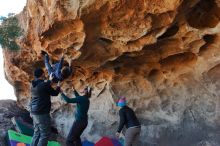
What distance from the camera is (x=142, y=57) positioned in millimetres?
8797

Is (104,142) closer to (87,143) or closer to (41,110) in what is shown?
(87,143)

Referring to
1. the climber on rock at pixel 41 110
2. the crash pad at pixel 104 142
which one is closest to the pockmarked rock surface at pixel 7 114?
the crash pad at pixel 104 142

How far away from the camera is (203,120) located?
8.71 metres

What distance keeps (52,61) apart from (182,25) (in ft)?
10.1

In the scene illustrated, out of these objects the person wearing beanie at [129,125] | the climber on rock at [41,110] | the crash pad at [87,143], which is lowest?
the crash pad at [87,143]

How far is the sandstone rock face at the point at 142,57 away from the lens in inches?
294

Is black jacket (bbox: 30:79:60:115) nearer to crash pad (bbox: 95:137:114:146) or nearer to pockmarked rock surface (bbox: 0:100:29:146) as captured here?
crash pad (bbox: 95:137:114:146)

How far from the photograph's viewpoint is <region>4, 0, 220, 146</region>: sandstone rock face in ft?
24.5

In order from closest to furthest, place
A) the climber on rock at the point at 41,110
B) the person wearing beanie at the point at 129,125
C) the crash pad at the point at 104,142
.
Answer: the climber on rock at the point at 41,110 → the person wearing beanie at the point at 129,125 → the crash pad at the point at 104,142

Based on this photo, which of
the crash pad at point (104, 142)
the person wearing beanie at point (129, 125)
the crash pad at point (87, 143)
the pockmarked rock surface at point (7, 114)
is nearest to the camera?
the person wearing beanie at point (129, 125)

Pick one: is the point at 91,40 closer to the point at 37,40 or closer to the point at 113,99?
the point at 37,40

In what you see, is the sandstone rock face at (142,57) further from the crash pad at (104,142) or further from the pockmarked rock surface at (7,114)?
the pockmarked rock surface at (7,114)

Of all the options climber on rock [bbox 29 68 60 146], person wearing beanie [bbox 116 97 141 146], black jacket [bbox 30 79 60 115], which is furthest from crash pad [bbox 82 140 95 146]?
black jacket [bbox 30 79 60 115]

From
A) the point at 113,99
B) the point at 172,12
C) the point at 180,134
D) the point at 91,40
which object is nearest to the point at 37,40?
the point at 91,40
